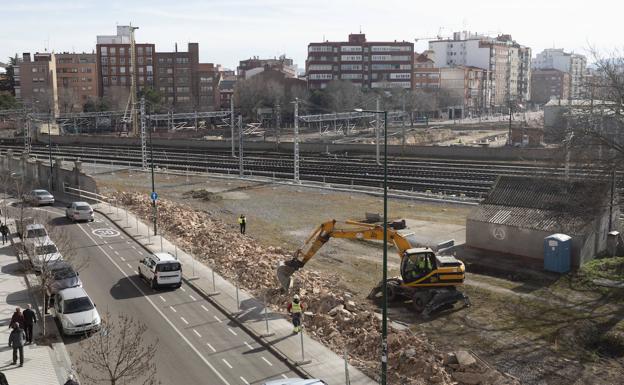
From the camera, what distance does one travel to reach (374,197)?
52188 mm

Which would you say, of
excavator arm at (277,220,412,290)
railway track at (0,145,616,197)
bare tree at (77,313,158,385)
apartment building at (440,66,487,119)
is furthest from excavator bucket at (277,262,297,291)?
apartment building at (440,66,487,119)

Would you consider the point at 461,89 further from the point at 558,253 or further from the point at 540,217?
the point at 558,253

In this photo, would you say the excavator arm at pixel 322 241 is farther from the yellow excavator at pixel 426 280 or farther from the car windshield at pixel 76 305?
the car windshield at pixel 76 305

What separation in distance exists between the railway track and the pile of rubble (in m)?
25.4

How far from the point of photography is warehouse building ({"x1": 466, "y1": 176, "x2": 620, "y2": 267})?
29.0 meters

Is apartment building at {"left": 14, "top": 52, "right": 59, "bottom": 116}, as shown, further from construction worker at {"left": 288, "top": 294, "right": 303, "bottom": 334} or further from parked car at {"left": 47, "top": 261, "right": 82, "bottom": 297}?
construction worker at {"left": 288, "top": 294, "right": 303, "bottom": 334}

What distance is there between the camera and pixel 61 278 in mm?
25000

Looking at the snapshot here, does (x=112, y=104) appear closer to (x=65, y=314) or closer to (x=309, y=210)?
(x=309, y=210)

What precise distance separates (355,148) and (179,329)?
75.4 meters

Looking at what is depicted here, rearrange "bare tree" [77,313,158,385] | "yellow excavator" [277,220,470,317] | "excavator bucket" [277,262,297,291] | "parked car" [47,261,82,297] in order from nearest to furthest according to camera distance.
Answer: "bare tree" [77,313,158,385]
"yellow excavator" [277,220,470,317]
"parked car" [47,261,82,297]
"excavator bucket" [277,262,297,291]

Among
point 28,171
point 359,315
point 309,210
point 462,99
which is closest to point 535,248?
point 359,315

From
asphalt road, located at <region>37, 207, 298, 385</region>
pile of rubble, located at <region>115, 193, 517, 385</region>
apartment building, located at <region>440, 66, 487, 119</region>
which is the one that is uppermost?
apartment building, located at <region>440, 66, 487, 119</region>

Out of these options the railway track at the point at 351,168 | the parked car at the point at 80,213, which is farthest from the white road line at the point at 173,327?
the railway track at the point at 351,168

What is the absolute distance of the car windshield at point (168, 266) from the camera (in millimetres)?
26781
